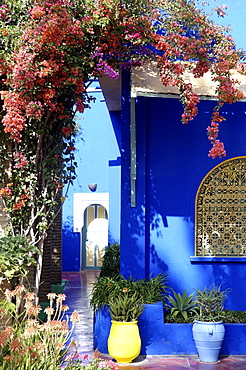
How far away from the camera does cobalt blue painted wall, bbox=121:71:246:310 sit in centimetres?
799

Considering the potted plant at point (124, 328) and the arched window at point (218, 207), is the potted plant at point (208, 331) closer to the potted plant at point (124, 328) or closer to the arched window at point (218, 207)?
the potted plant at point (124, 328)

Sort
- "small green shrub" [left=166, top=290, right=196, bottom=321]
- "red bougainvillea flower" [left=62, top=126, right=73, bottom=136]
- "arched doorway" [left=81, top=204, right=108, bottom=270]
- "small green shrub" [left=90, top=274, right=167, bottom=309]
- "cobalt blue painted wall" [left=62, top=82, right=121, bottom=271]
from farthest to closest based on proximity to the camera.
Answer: "arched doorway" [left=81, top=204, right=108, bottom=270] → "cobalt blue painted wall" [left=62, top=82, right=121, bottom=271] → "small green shrub" [left=166, top=290, right=196, bottom=321] → "small green shrub" [left=90, top=274, right=167, bottom=309] → "red bougainvillea flower" [left=62, top=126, right=73, bottom=136]

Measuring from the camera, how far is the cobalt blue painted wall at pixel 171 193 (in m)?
7.99

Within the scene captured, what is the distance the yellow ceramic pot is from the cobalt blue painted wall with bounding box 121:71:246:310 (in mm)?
1098

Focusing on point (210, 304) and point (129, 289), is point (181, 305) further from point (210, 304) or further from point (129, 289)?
point (129, 289)

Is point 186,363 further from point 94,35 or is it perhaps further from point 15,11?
point 15,11

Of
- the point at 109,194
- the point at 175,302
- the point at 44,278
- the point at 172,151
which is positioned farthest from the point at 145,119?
the point at 109,194

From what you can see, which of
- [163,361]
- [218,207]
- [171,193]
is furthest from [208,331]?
[171,193]

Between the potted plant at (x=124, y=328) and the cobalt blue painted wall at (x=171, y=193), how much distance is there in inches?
33.9

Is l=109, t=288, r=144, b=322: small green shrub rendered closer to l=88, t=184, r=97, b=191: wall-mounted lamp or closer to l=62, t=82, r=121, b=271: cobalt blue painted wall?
l=88, t=184, r=97, b=191: wall-mounted lamp

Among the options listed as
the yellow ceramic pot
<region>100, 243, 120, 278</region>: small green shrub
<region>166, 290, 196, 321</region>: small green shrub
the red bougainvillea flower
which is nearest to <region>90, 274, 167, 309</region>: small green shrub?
<region>166, 290, 196, 321</region>: small green shrub

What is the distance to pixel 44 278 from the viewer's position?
9.58 m

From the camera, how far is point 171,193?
810 centimetres

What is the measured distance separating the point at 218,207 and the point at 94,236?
1091cm
